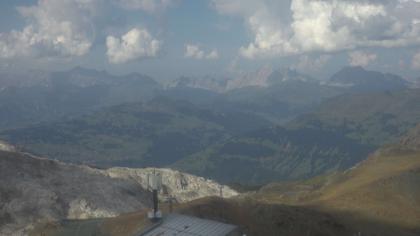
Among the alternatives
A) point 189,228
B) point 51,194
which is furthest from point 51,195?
point 189,228

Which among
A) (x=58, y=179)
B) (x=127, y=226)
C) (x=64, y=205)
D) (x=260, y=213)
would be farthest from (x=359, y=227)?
(x=58, y=179)

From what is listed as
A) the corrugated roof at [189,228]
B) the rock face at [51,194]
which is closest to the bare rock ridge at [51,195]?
the rock face at [51,194]

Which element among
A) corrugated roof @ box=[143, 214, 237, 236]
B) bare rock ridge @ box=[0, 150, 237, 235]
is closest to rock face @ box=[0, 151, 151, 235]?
bare rock ridge @ box=[0, 150, 237, 235]

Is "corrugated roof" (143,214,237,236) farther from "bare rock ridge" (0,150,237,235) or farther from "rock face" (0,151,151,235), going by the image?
"rock face" (0,151,151,235)

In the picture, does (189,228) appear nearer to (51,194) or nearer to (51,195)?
(51,195)

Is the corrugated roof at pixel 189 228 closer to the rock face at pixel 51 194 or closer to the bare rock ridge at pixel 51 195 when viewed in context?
the bare rock ridge at pixel 51 195
